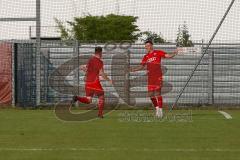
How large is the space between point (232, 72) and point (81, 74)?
5213 mm

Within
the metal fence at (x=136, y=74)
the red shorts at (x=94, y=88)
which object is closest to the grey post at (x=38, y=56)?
the metal fence at (x=136, y=74)

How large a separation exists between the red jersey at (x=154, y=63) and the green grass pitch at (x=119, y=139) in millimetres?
1498

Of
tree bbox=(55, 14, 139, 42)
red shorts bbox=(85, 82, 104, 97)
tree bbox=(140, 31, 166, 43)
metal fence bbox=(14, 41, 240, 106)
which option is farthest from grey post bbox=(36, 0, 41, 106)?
tree bbox=(55, 14, 139, 42)

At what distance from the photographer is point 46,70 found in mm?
24609

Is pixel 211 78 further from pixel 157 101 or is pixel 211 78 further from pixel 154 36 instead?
pixel 157 101

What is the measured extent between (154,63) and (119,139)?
631 cm

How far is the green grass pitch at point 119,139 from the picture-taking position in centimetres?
1052

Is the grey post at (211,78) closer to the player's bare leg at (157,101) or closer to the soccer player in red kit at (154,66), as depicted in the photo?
the soccer player in red kit at (154,66)

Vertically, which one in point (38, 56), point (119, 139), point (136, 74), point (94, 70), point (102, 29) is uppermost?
point (102, 29)

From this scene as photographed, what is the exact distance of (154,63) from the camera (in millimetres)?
18922

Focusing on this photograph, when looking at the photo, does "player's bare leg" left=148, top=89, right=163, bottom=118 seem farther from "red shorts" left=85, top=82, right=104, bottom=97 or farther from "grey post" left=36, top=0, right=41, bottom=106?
"grey post" left=36, top=0, right=41, bottom=106

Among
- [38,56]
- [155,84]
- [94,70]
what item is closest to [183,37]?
[38,56]

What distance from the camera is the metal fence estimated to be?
24750 mm

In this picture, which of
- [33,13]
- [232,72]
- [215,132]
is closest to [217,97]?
[232,72]
